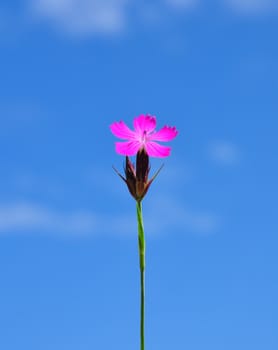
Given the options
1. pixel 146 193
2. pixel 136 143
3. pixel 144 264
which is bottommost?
pixel 144 264

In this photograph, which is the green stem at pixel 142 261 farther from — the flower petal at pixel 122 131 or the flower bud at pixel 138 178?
the flower petal at pixel 122 131

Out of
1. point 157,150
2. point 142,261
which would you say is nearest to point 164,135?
point 157,150

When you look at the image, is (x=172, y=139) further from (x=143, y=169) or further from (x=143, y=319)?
(x=143, y=319)

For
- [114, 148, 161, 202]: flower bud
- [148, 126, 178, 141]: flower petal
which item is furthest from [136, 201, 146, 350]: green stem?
[148, 126, 178, 141]: flower petal

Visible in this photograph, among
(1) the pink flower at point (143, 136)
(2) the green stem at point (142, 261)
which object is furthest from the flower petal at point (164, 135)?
(2) the green stem at point (142, 261)

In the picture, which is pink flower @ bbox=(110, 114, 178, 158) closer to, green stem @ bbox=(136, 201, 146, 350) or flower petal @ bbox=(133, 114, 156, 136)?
flower petal @ bbox=(133, 114, 156, 136)

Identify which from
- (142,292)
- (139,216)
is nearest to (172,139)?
(139,216)

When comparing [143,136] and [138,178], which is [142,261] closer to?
[138,178]

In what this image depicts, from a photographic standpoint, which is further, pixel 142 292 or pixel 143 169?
pixel 143 169
